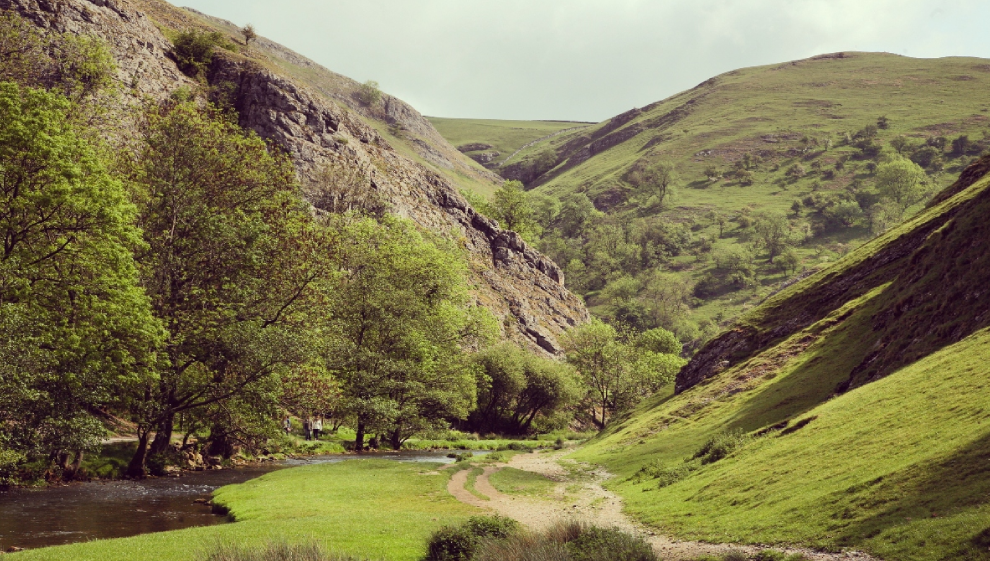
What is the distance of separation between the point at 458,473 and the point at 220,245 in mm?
26436

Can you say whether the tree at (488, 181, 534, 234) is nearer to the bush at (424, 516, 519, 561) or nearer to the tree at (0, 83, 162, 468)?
the tree at (0, 83, 162, 468)

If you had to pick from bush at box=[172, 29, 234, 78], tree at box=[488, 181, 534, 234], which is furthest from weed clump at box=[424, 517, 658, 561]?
tree at box=[488, 181, 534, 234]

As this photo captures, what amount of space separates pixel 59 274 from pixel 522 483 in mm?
33038

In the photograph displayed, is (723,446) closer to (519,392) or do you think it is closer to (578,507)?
(578,507)

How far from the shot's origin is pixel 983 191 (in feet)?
145

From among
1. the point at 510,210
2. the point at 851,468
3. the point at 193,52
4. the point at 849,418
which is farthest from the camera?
the point at 510,210

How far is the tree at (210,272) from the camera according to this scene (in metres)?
43.8

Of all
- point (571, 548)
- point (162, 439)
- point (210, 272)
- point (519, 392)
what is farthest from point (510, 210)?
point (571, 548)

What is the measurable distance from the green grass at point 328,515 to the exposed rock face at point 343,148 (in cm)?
9387

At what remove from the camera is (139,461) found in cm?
4447

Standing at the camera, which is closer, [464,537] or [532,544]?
[532,544]

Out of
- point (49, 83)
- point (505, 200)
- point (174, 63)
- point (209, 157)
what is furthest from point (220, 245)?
point (505, 200)

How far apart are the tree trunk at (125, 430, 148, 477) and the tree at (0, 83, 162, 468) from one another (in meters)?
5.98

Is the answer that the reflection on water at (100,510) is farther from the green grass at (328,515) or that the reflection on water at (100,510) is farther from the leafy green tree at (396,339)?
the leafy green tree at (396,339)
